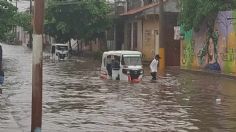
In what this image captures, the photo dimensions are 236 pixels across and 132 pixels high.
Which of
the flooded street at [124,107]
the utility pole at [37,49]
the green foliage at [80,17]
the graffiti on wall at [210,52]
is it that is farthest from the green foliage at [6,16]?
the utility pole at [37,49]

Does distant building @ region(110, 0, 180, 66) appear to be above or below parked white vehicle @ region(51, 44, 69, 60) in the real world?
above

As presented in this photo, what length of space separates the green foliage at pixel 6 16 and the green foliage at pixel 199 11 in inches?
497

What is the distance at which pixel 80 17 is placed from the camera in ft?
192

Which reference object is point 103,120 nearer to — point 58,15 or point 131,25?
point 131,25

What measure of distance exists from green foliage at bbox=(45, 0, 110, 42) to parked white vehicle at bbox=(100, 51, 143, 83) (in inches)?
1134

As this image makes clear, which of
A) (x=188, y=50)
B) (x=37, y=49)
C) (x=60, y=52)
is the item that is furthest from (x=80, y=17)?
(x=37, y=49)

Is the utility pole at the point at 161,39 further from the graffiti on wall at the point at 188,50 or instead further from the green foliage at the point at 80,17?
the green foliage at the point at 80,17

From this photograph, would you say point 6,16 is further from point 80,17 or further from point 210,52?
point 80,17

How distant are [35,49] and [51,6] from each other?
49655 mm

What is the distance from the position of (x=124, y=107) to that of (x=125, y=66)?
10478 millimetres

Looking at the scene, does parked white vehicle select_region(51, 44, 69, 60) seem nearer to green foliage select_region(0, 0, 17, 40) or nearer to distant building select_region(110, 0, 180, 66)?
distant building select_region(110, 0, 180, 66)

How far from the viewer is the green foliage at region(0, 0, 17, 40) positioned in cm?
4062

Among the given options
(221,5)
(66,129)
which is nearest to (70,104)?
(66,129)

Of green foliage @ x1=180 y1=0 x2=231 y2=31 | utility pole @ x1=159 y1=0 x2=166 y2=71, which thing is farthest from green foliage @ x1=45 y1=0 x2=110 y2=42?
green foliage @ x1=180 y1=0 x2=231 y2=31
